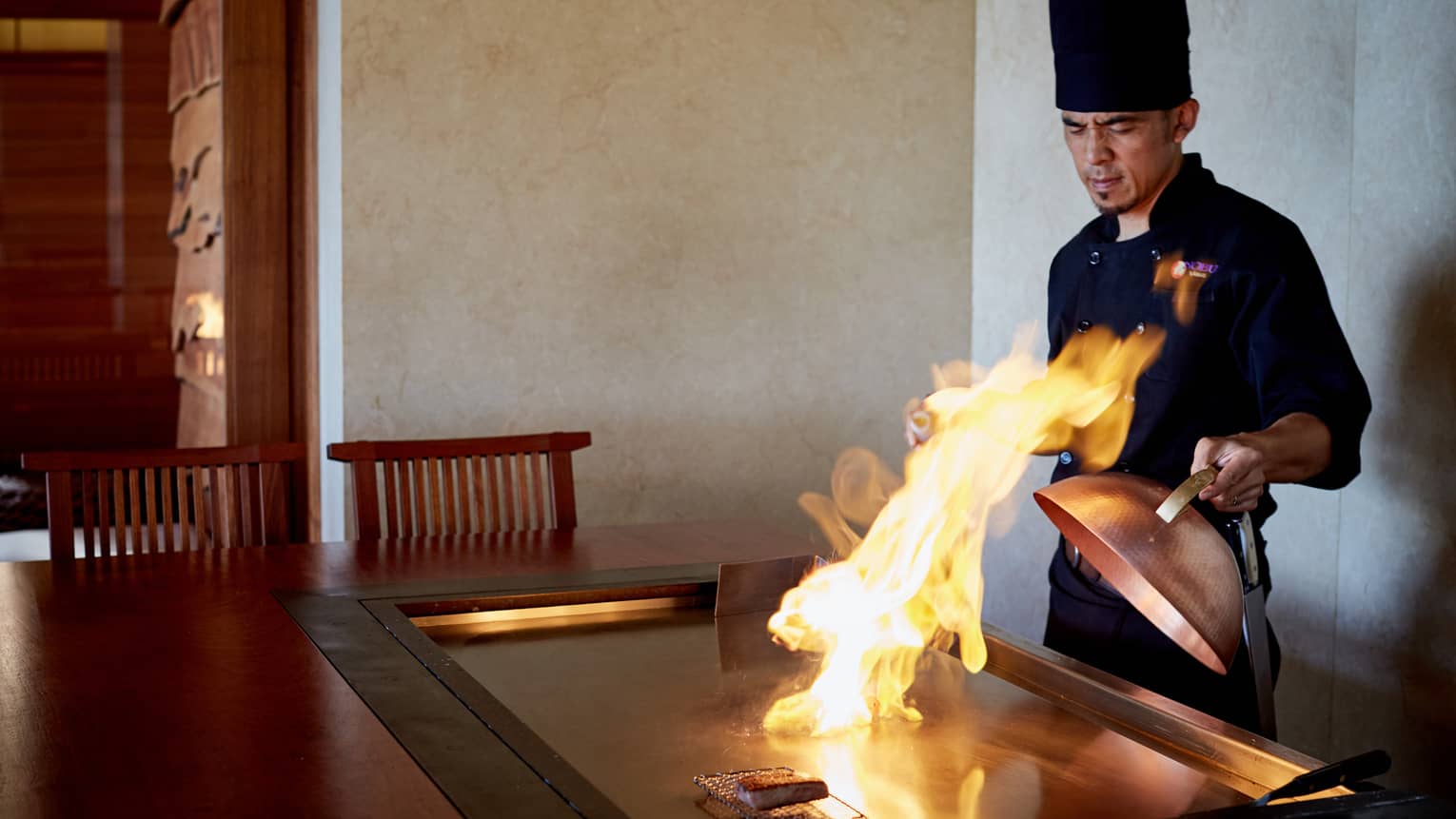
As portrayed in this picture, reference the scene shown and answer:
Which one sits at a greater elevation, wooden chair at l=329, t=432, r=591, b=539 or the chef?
the chef

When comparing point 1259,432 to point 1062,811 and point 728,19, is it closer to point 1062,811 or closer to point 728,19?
point 1062,811

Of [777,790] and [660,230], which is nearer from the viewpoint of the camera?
[777,790]

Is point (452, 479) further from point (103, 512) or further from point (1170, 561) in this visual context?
point (1170, 561)

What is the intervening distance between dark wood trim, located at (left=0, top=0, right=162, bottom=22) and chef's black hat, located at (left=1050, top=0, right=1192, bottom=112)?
2651mm

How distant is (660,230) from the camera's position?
3.53 metres

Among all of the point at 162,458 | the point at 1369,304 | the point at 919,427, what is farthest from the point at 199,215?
the point at 1369,304

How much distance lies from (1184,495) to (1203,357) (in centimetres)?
66

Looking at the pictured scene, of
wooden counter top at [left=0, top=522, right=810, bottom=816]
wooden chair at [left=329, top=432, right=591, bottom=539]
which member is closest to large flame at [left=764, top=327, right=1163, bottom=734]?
wooden counter top at [left=0, top=522, right=810, bottom=816]

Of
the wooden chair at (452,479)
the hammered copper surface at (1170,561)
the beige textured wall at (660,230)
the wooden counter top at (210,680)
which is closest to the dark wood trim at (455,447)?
the wooden chair at (452,479)

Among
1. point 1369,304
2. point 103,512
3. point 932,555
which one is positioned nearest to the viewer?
point 932,555

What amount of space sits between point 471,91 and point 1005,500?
5.68 ft

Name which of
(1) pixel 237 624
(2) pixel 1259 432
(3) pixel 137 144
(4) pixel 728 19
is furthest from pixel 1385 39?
(3) pixel 137 144

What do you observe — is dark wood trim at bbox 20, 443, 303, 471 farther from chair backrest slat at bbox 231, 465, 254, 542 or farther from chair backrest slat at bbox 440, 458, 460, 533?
chair backrest slat at bbox 440, 458, 460, 533

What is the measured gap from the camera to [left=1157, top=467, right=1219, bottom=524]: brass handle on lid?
1.39 meters
